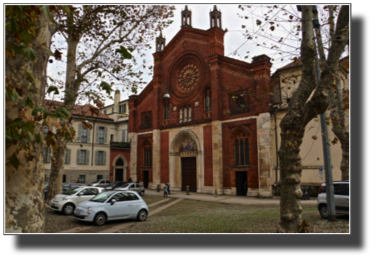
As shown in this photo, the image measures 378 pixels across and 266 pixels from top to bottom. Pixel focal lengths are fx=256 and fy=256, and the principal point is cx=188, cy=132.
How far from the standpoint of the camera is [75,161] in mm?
32844

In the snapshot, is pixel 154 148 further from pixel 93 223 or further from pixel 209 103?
pixel 93 223

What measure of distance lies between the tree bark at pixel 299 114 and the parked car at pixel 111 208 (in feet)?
22.1

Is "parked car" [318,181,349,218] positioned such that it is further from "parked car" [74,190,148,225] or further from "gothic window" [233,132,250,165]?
"gothic window" [233,132,250,165]

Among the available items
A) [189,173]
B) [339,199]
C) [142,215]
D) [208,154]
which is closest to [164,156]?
[189,173]

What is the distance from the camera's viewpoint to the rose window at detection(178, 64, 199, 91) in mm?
29562

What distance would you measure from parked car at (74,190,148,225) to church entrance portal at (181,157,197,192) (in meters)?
16.5

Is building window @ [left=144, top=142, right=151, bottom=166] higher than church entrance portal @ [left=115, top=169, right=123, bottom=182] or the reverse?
higher

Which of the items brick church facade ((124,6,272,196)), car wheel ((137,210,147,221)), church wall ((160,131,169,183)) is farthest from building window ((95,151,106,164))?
car wheel ((137,210,147,221))

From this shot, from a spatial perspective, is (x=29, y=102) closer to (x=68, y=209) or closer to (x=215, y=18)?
(x=68, y=209)

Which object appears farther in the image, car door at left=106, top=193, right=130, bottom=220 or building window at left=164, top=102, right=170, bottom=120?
building window at left=164, top=102, right=170, bottom=120

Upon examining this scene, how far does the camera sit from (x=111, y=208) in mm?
11016

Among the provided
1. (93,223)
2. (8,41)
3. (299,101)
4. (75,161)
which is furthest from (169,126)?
(8,41)

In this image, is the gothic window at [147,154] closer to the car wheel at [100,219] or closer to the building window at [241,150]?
the building window at [241,150]

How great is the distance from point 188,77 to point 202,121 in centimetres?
599
